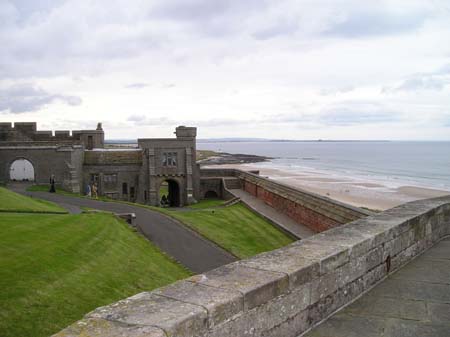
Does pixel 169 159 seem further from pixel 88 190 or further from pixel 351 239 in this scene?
pixel 351 239

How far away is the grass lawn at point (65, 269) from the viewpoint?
965cm

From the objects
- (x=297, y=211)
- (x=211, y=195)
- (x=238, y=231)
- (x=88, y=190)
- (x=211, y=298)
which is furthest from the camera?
(x=211, y=195)

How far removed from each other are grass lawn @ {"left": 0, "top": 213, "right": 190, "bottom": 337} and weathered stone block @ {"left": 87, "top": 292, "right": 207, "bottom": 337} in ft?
21.3

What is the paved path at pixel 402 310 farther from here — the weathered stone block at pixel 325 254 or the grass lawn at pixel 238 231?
the grass lawn at pixel 238 231

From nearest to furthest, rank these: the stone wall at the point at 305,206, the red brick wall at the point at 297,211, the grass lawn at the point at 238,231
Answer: the stone wall at the point at 305,206
the red brick wall at the point at 297,211
the grass lawn at the point at 238,231

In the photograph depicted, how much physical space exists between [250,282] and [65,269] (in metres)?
10.1

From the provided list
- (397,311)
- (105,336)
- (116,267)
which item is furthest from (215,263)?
(105,336)

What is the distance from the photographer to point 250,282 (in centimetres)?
400

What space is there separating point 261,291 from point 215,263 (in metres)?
15.2

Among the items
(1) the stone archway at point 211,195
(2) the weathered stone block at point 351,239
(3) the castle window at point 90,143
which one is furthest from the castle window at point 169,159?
(2) the weathered stone block at point 351,239

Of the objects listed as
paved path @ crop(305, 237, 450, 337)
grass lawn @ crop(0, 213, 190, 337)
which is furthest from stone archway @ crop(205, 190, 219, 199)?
paved path @ crop(305, 237, 450, 337)

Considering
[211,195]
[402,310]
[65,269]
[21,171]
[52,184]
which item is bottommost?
[211,195]

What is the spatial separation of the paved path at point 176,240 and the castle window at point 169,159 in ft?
43.1

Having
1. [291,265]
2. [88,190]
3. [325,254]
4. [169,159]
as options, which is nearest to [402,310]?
[325,254]
